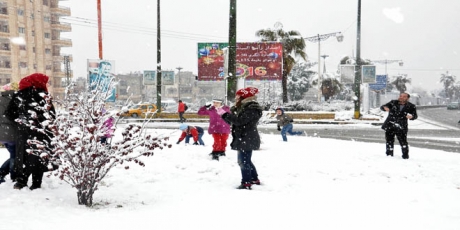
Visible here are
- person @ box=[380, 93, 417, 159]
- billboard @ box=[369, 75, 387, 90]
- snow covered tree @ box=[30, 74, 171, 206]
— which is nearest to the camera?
snow covered tree @ box=[30, 74, 171, 206]

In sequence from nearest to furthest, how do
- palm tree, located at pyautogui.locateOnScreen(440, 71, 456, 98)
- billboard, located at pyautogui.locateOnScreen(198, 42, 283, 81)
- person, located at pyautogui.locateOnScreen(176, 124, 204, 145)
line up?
person, located at pyautogui.locateOnScreen(176, 124, 204, 145) < billboard, located at pyautogui.locateOnScreen(198, 42, 283, 81) < palm tree, located at pyautogui.locateOnScreen(440, 71, 456, 98)

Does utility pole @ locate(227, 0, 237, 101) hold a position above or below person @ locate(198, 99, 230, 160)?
above

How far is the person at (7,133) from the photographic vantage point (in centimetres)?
493

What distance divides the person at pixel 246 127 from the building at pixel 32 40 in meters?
44.6

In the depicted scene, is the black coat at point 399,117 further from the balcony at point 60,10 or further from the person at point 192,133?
the balcony at point 60,10

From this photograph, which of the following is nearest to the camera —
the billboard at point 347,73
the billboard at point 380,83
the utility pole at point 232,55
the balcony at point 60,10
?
the utility pole at point 232,55

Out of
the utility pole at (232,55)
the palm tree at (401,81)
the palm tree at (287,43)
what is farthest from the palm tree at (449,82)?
the utility pole at (232,55)

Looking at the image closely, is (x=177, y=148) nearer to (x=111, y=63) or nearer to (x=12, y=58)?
(x=111, y=63)

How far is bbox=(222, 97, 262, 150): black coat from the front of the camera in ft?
17.4

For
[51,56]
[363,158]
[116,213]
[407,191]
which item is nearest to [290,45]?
[363,158]

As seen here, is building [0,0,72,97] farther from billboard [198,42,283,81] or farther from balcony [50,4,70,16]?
billboard [198,42,283,81]

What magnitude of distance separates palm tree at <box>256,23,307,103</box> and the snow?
24.2 m

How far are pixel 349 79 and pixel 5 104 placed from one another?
25922 mm

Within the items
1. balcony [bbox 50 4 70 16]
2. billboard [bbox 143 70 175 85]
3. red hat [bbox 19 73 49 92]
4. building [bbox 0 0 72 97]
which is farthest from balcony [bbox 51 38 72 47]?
red hat [bbox 19 73 49 92]
